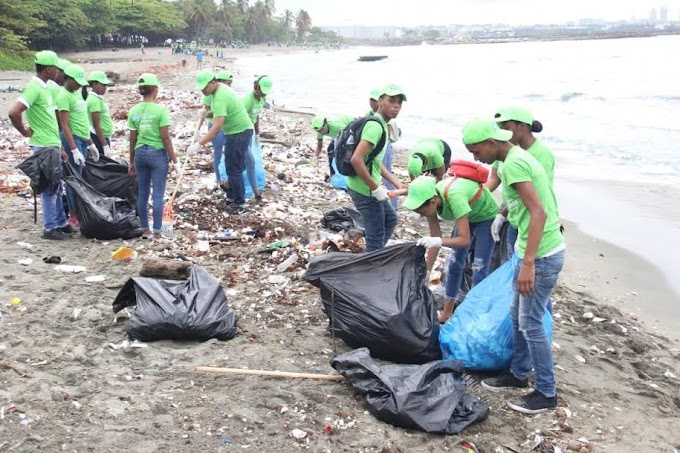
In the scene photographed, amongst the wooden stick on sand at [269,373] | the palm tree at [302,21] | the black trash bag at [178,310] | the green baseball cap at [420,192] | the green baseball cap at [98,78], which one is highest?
the palm tree at [302,21]

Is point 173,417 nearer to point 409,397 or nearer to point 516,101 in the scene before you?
point 409,397

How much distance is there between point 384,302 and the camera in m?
3.52

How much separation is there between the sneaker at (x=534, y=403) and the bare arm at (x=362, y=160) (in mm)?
1751

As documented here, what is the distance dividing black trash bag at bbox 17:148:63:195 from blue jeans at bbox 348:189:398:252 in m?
2.87

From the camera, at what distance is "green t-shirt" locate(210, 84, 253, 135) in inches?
239

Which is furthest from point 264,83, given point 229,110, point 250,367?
point 250,367

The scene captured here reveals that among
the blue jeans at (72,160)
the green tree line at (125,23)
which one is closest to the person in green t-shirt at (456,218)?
the blue jeans at (72,160)

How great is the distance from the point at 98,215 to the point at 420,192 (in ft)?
11.3

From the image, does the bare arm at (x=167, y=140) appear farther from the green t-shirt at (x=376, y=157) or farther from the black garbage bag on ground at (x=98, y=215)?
the green t-shirt at (x=376, y=157)

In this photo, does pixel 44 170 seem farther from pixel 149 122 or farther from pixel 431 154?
pixel 431 154

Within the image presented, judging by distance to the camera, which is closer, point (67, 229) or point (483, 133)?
point (483, 133)

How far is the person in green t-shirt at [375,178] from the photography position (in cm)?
402

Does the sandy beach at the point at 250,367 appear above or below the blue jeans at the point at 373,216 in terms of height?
below

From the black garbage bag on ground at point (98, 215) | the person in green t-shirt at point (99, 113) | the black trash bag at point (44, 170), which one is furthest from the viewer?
the person in green t-shirt at point (99, 113)
